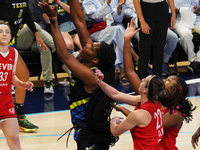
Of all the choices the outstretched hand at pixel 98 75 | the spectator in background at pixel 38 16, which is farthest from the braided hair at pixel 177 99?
the spectator in background at pixel 38 16

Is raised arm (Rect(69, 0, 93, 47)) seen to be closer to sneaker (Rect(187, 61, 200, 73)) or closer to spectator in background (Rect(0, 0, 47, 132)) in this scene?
spectator in background (Rect(0, 0, 47, 132))

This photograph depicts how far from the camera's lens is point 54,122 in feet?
13.2

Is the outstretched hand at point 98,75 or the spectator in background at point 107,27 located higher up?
the outstretched hand at point 98,75

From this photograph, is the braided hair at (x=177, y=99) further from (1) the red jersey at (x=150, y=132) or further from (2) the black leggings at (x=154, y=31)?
(2) the black leggings at (x=154, y=31)

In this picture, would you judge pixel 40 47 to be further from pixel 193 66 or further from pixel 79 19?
pixel 193 66

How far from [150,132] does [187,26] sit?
480cm

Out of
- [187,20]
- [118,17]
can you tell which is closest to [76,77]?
[118,17]

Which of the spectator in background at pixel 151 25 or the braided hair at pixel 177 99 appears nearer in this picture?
the braided hair at pixel 177 99

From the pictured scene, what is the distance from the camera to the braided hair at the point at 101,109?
8.00ft

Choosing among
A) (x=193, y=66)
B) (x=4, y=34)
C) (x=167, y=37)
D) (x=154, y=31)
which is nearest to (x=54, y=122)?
(x=4, y=34)

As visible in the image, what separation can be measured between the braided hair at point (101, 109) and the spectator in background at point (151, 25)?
2.00 metres

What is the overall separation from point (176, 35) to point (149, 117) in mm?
4321

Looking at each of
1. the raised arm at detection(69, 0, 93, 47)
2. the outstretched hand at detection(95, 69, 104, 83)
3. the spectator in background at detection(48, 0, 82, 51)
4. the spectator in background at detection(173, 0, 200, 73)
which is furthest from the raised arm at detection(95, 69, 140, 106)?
the spectator in background at detection(173, 0, 200, 73)

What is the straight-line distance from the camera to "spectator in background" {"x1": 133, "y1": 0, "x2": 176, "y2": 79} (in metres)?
4.36
